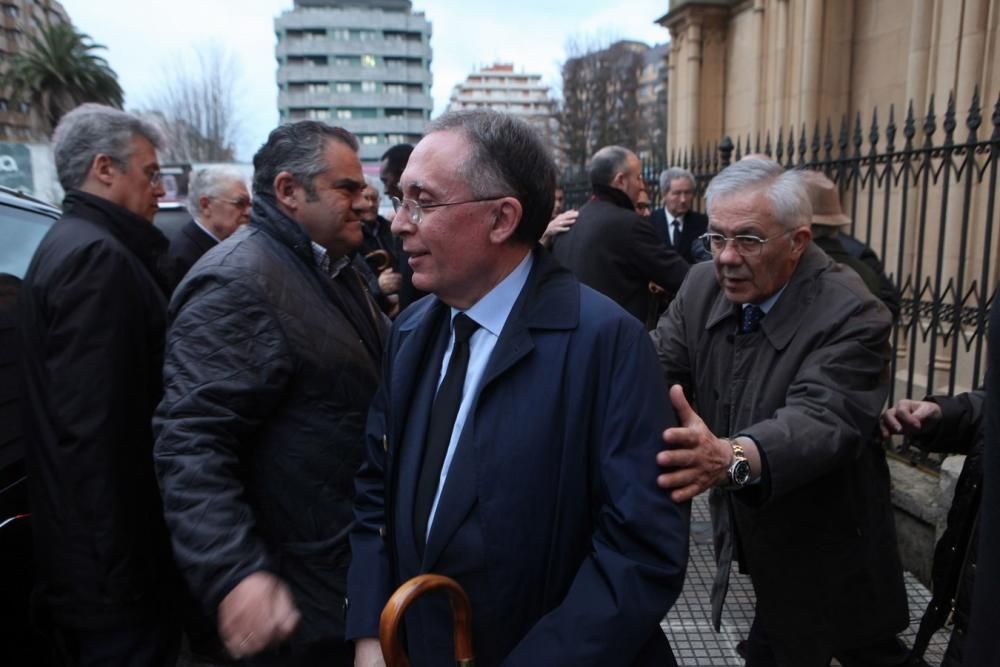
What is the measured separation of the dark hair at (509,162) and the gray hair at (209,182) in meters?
3.76

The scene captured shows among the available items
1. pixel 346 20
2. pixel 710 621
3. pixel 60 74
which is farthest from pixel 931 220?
pixel 346 20

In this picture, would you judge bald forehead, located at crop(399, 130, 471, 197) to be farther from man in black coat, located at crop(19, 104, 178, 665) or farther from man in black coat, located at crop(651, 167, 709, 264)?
man in black coat, located at crop(651, 167, 709, 264)

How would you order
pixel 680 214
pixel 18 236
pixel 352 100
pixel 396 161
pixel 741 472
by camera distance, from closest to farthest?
pixel 741 472, pixel 18 236, pixel 396 161, pixel 680 214, pixel 352 100

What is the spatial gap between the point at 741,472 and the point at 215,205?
4.20 metres

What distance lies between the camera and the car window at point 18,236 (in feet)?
10.8

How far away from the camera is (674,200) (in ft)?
19.7

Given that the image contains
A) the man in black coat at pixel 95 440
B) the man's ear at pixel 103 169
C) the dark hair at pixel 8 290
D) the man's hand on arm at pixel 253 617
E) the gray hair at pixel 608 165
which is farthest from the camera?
the gray hair at pixel 608 165

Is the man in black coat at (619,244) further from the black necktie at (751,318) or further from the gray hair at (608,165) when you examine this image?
the black necktie at (751,318)

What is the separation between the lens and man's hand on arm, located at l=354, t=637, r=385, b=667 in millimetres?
1604

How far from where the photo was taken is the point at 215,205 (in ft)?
16.0

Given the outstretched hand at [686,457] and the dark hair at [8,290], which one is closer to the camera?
the outstretched hand at [686,457]

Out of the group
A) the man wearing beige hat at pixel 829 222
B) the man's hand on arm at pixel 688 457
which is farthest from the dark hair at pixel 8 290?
the man wearing beige hat at pixel 829 222

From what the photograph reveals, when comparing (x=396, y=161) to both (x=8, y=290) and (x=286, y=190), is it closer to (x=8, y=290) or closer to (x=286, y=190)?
(x=8, y=290)

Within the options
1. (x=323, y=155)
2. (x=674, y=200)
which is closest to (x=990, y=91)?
(x=674, y=200)
